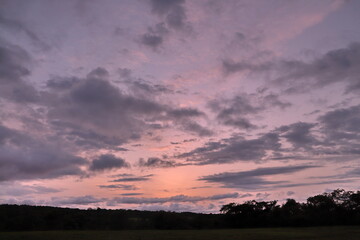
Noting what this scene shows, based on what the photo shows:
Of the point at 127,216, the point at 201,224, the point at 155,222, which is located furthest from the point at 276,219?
the point at 127,216

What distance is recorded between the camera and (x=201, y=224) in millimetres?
85688

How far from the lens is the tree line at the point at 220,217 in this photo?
259 feet

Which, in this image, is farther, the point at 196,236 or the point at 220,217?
the point at 220,217

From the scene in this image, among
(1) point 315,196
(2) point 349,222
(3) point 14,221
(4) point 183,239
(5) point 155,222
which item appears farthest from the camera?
(1) point 315,196

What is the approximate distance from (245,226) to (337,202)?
27379 mm

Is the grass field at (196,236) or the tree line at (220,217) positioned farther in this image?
the tree line at (220,217)

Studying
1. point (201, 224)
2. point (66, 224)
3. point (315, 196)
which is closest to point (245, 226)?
point (201, 224)

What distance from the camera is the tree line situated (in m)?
78.9

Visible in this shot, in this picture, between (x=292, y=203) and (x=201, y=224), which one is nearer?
(x=201, y=224)

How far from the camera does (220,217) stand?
9275 cm

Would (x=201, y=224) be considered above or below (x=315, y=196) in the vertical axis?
below

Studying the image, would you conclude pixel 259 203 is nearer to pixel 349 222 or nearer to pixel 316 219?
pixel 316 219

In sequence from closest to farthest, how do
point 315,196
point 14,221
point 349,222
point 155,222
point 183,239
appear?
point 183,239
point 14,221
point 155,222
point 349,222
point 315,196

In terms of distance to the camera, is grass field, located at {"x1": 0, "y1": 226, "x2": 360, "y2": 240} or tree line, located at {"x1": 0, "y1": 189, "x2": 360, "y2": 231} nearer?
grass field, located at {"x1": 0, "y1": 226, "x2": 360, "y2": 240}
